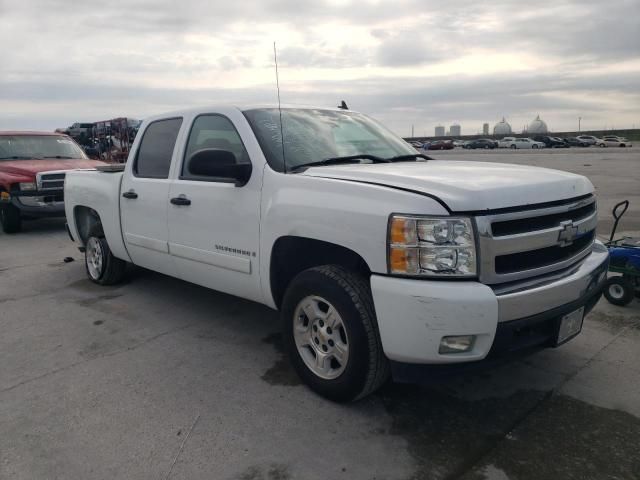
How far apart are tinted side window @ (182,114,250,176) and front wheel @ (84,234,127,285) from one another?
77.6 inches

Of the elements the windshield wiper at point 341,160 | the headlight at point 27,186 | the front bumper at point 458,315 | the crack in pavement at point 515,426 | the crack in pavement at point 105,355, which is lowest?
the crack in pavement at point 515,426

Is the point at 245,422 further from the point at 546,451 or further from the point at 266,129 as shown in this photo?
the point at 266,129

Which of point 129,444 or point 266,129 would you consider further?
point 266,129

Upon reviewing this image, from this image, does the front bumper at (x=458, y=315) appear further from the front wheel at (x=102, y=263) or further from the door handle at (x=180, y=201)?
the front wheel at (x=102, y=263)

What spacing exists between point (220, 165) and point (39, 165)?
7666mm

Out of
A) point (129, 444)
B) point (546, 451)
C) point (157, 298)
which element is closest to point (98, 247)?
point (157, 298)

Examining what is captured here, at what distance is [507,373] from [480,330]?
1.21m

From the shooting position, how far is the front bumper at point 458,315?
2605 millimetres

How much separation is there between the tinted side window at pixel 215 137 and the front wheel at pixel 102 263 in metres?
1.97

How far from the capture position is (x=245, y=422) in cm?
306

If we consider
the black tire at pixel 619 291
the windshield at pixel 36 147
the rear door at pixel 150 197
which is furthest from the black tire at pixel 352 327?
the windshield at pixel 36 147

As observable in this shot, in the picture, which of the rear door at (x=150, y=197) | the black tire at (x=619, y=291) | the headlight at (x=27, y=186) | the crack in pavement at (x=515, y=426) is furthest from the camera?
the headlight at (x=27, y=186)

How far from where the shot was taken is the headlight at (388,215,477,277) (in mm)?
2658

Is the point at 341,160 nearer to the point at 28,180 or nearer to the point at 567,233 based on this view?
the point at 567,233
